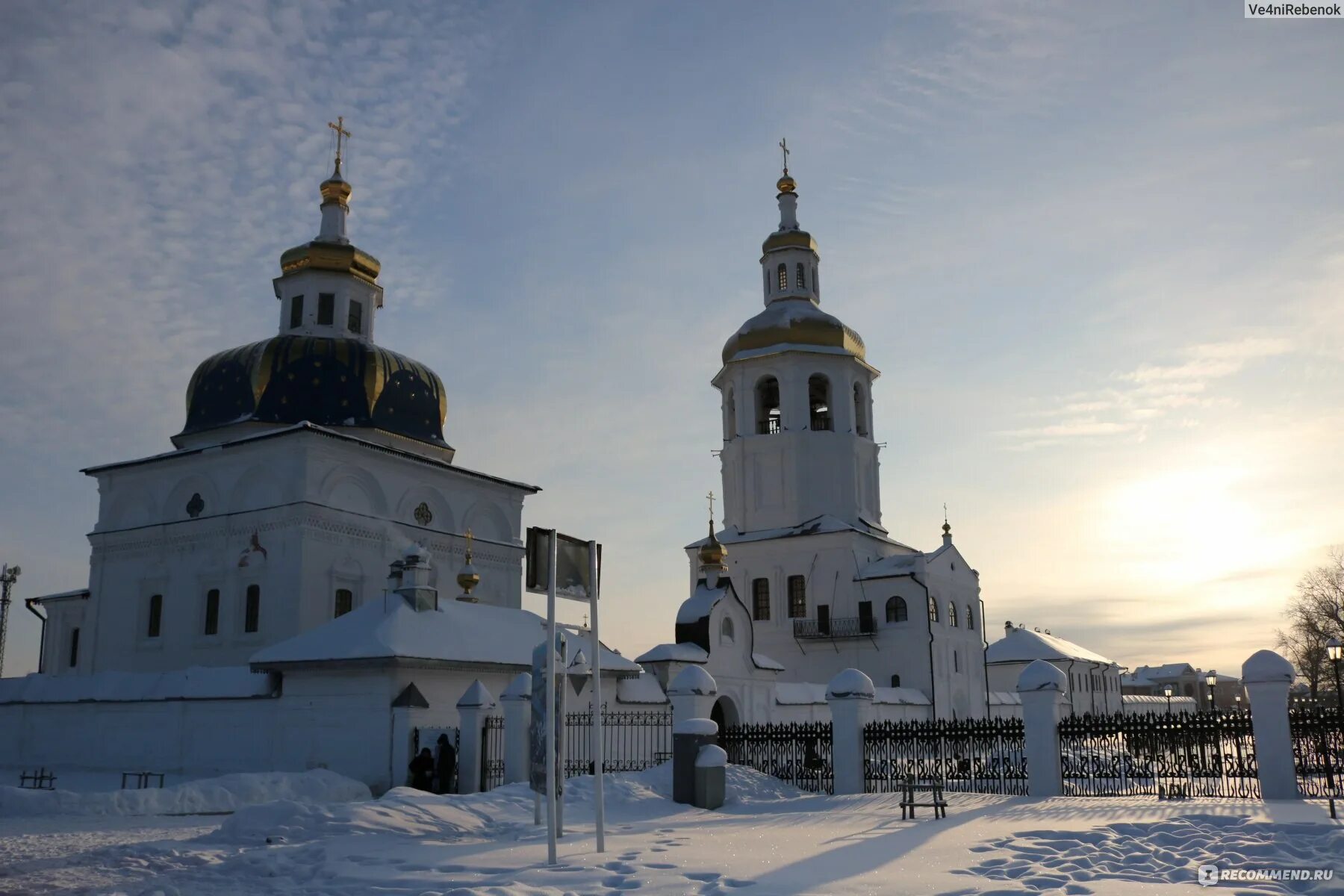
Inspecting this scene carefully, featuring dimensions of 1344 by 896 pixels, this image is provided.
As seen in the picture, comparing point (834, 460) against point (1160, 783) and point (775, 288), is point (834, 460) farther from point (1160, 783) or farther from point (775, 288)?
point (1160, 783)

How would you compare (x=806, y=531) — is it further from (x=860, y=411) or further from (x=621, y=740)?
(x=621, y=740)

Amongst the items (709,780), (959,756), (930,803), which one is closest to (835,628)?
(959,756)

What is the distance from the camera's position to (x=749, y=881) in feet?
28.5

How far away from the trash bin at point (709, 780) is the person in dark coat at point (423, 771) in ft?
16.4

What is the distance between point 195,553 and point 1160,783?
24.1 m

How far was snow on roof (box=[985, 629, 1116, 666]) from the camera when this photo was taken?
4822 cm

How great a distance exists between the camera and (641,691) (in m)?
23.8

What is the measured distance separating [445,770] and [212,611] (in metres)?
13.2

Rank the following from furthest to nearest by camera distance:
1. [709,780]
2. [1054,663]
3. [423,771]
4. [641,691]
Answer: [1054,663], [641,691], [423,771], [709,780]

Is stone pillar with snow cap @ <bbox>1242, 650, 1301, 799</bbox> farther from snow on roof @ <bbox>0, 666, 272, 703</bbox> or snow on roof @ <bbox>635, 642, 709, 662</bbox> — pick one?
snow on roof @ <bbox>0, 666, 272, 703</bbox>

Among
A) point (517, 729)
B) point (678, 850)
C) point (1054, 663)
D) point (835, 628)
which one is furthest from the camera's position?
point (1054, 663)

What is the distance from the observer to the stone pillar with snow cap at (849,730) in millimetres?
16797

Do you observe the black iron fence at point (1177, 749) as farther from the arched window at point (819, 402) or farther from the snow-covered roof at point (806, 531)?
the arched window at point (819, 402)

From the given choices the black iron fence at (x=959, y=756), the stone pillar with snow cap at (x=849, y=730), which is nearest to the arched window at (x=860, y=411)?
the black iron fence at (x=959, y=756)
